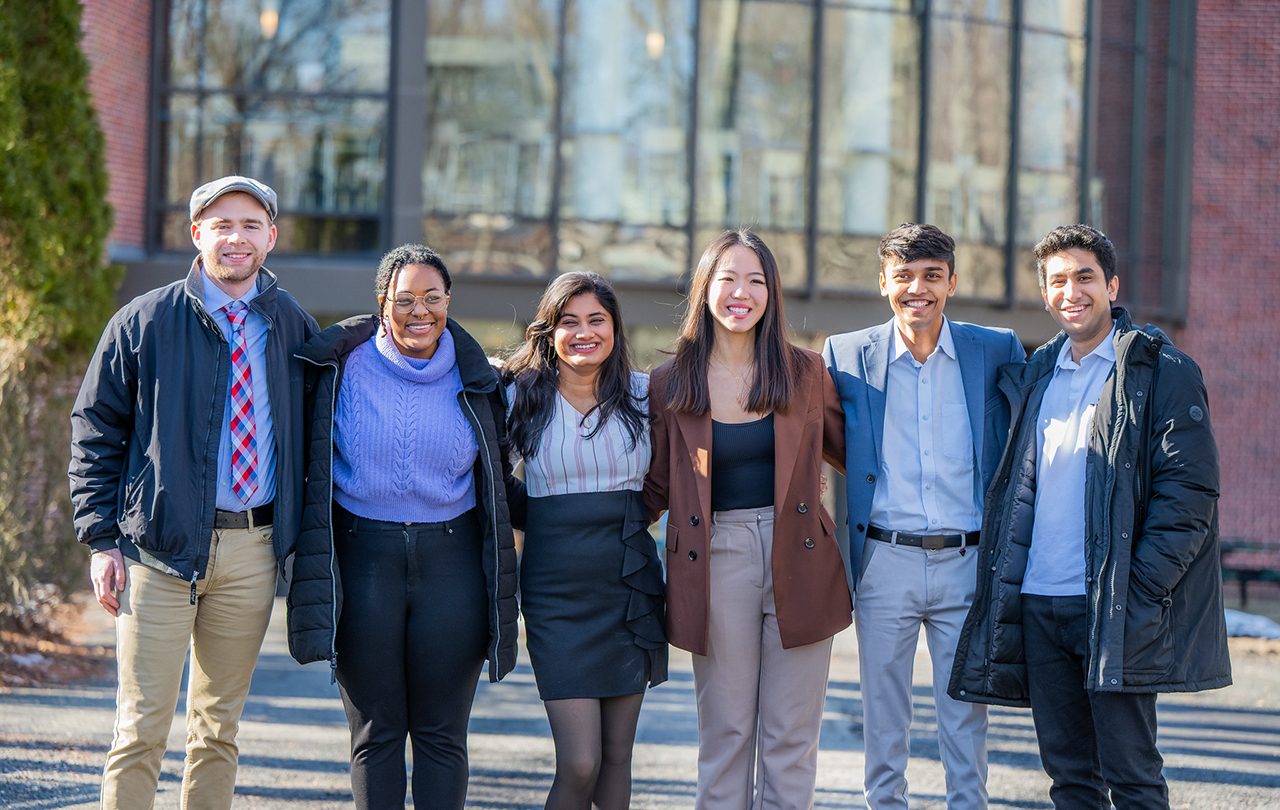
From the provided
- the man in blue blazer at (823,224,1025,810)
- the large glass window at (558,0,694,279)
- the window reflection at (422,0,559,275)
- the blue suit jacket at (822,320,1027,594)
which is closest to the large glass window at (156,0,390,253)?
the window reflection at (422,0,559,275)

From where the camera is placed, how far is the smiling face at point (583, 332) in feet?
12.6

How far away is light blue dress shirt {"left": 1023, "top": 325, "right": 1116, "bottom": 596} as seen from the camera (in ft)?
12.3

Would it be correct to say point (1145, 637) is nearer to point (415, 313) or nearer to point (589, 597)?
point (589, 597)

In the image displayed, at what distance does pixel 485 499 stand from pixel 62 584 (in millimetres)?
5147

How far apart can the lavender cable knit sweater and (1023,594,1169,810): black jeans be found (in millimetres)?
1953

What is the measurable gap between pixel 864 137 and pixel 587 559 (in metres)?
9.20

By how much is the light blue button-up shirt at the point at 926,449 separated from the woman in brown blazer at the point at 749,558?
12.0 inches

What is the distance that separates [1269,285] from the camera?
14.2m

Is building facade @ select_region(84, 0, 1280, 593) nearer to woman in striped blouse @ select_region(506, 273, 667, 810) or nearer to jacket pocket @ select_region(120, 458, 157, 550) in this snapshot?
woman in striped blouse @ select_region(506, 273, 667, 810)

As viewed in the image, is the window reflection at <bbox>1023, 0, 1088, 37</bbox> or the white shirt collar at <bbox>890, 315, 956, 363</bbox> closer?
the white shirt collar at <bbox>890, 315, 956, 363</bbox>

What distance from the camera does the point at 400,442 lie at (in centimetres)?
367

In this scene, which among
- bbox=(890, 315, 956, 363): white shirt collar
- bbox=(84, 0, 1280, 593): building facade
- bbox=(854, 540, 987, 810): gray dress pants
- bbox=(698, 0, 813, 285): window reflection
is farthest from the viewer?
bbox=(698, 0, 813, 285): window reflection

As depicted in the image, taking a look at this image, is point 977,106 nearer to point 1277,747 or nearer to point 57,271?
point 1277,747

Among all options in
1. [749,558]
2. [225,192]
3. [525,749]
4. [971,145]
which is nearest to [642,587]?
[749,558]
